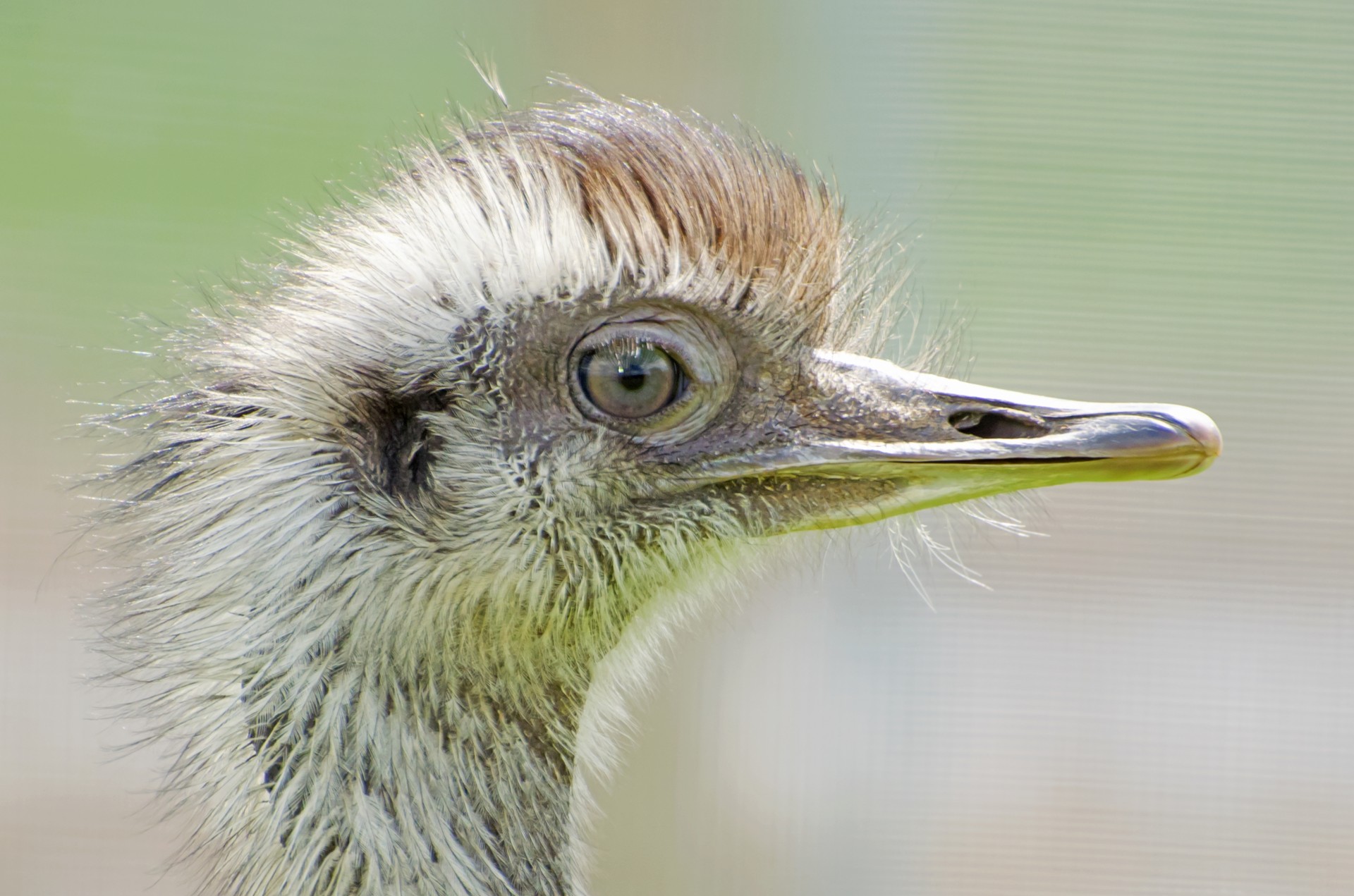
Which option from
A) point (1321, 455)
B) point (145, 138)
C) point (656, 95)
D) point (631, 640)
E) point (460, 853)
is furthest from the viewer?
point (1321, 455)

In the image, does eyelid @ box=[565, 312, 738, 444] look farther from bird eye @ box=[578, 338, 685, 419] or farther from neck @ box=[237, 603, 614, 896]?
Result: neck @ box=[237, 603, 614, 896]

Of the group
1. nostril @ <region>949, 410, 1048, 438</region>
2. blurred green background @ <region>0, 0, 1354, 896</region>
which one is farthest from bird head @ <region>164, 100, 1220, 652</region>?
blurred green background @ <region>0, 0, 1354, 896</region>

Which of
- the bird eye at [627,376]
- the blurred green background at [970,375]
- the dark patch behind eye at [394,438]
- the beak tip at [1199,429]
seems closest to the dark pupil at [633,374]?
the bird eye at [627,376]

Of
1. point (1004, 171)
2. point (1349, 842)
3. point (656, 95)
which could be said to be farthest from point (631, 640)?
point (1349, 842)

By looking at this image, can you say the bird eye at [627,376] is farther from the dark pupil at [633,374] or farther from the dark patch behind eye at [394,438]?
the dark patch behind eye at [394,438]

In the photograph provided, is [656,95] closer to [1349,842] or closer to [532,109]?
[532,109]

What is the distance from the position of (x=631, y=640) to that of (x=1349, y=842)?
1481mm

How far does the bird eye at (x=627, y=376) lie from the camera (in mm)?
950

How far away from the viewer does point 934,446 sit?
90cm

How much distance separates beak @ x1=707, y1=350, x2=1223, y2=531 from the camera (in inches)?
34.3

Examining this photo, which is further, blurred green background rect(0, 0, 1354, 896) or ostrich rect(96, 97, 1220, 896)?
blurred green background rect(0, 0, 1354, 896)

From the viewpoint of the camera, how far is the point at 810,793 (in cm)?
190

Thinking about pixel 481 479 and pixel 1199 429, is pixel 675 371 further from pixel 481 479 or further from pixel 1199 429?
pixel 1199 429

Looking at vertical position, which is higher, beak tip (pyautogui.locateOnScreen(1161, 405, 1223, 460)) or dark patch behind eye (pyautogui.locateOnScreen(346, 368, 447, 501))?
beak tip (pyautogui.locateOnScreen(1161, 405, 1223, 460))
